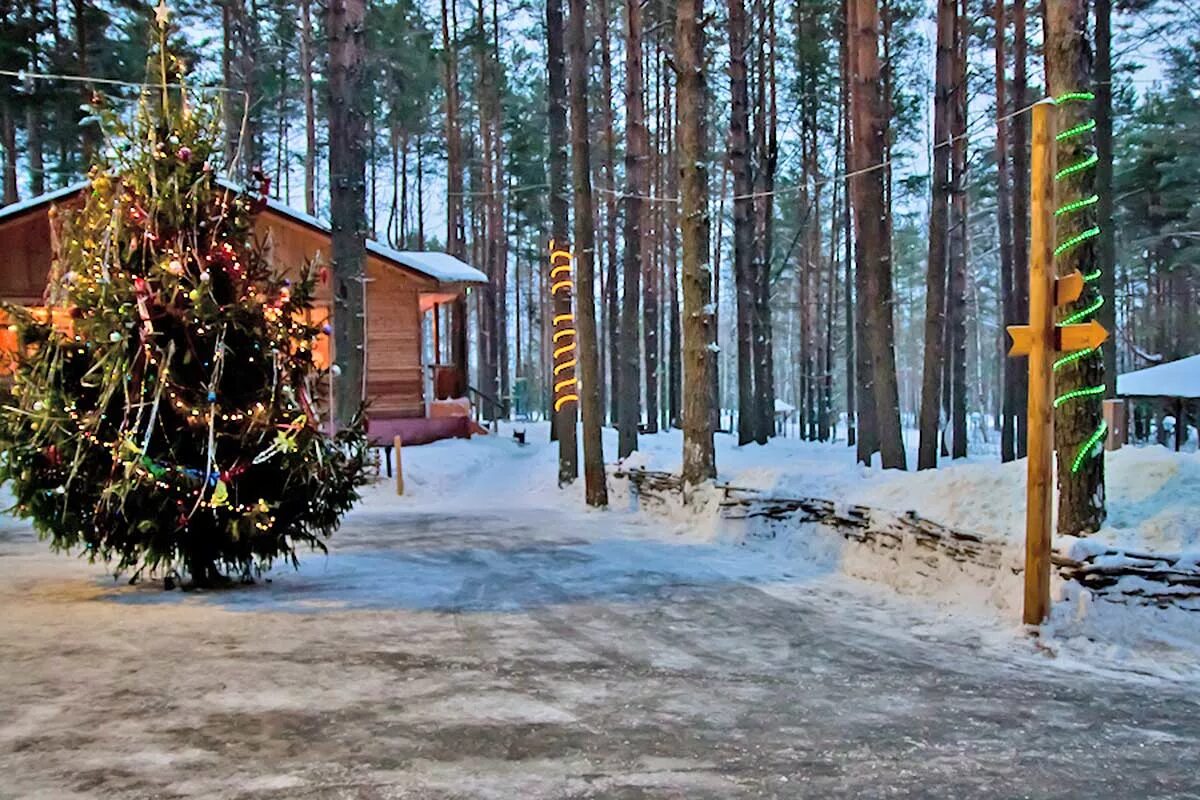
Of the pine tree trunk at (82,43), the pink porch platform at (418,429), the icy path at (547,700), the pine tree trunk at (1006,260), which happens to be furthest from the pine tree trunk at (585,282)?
the pine tree trunk at (82,43)

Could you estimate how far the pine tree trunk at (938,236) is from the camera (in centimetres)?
1697

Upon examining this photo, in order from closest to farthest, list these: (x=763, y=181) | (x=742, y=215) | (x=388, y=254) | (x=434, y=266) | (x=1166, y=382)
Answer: (x=742, y=215) < (x=388, y=254) < (x=1166, y=382) < (x=434, y=266) < (x=763, y=181)

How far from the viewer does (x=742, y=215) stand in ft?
73.2

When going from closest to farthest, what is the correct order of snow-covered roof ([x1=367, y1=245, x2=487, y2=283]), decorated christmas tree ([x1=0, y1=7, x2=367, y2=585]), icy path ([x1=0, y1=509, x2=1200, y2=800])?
icy path ([x1=0, y1=509, x2=1200, y2=800])
decorated christmas tree ([x1=0, y1=7, x2=367, y2=585])
snow-covered roof ([x1=367, y1=245, x2=487, y2=283])

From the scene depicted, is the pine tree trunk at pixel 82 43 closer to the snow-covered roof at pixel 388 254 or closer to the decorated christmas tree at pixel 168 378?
the snow-covered roof at pixel 388 254

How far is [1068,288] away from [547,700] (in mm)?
4482

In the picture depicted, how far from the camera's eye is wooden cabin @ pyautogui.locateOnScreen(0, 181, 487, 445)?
69.9 feet

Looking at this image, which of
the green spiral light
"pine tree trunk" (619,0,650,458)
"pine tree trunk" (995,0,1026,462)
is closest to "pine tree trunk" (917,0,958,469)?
"pine tree trunk" (995,0,1026,462)

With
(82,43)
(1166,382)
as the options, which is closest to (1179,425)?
(1166,382)

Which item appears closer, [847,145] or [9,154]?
[9,154]

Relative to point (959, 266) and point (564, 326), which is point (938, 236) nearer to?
point (959, 266)

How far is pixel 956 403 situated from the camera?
76.8ft

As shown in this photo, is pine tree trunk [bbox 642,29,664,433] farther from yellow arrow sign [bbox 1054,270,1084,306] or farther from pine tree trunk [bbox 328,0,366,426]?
yellow arrow sign [bbox 1054,270,1084,306]

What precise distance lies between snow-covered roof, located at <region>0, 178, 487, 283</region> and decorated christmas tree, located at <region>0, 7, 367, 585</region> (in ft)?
40.7
